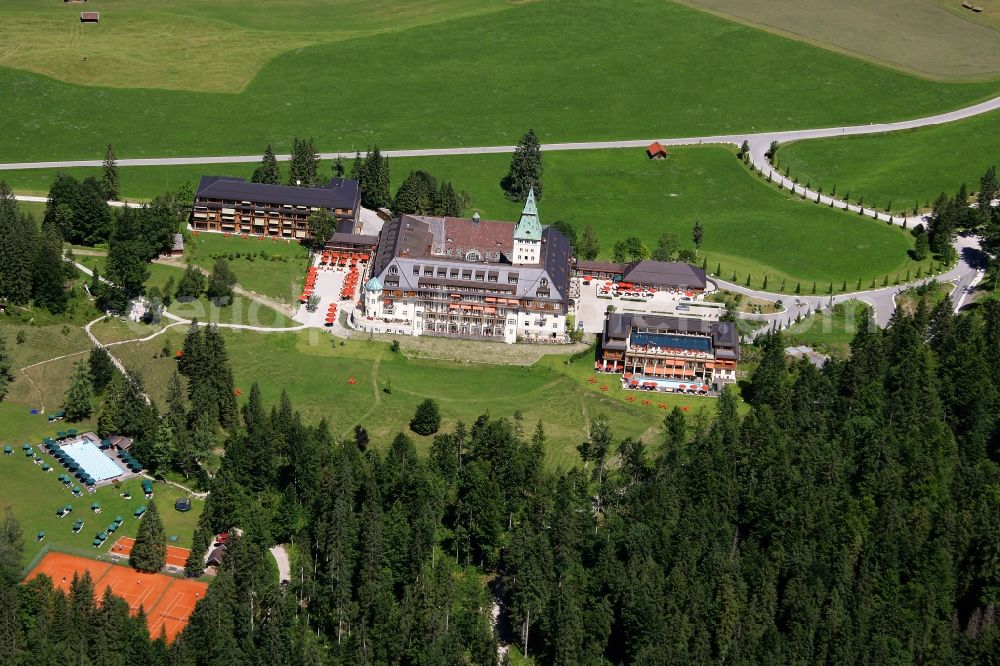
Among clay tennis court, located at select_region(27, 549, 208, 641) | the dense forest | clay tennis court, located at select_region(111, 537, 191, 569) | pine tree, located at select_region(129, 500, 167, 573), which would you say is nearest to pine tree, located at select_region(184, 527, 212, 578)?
the dense forest

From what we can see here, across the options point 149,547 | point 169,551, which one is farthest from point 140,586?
point 169,551

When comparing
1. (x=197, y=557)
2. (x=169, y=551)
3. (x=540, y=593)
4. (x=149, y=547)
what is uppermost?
(x=149, y=547)

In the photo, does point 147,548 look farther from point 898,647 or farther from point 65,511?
point 898,647

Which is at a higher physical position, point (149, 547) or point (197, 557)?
point (149, 547)

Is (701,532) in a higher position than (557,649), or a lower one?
higher

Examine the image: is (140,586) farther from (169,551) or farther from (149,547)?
(169,551)

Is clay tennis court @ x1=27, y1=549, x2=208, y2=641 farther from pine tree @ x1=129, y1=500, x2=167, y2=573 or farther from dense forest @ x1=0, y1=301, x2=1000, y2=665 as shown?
dense forest @ x1=0, y1=301, x2=1000, y2=665

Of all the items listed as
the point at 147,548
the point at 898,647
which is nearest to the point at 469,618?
the point at 147,548
